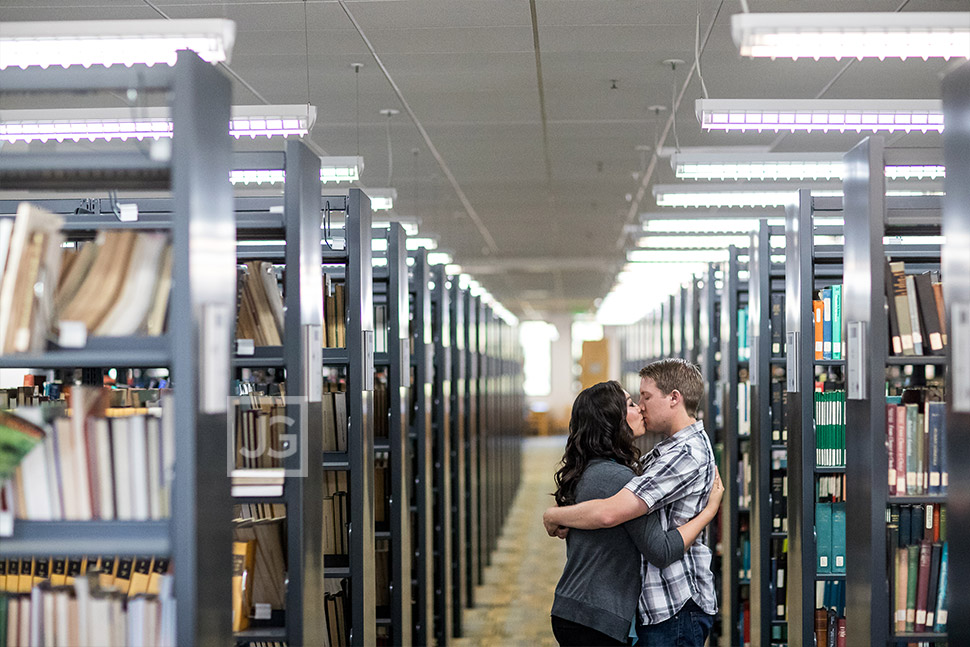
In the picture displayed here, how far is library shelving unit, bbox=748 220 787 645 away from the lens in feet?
16.5

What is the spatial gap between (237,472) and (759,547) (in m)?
2.93

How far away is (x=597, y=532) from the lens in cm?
294

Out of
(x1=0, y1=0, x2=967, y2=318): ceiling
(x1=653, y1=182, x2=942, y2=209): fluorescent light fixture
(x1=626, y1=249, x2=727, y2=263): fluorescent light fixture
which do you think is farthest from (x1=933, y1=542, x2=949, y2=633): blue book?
(x1=626, y1=249, x2=727, y2=263): fluorescent light fixture

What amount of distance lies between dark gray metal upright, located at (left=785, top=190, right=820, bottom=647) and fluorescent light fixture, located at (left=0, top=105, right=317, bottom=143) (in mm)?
2318

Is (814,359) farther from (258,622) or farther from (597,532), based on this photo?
(258,622)

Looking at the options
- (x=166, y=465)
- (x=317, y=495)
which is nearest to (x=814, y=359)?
(x=317, y=495)

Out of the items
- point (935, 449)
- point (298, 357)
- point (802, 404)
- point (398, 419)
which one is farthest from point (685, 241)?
point (298, 357)

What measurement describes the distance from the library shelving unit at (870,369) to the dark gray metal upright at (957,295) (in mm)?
106

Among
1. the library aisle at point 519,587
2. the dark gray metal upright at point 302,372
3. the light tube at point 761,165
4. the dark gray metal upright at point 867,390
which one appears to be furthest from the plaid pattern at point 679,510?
the light tube at point 761,165

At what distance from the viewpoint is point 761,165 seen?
5.63 meters

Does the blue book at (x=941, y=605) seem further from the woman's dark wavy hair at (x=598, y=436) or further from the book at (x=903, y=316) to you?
the woman's dark wavy hair at (x=598, y=436)

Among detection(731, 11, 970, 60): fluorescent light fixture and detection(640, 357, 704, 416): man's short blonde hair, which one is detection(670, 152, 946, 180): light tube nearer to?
detection(731, 11, 970, 60): fluorescent light fixture

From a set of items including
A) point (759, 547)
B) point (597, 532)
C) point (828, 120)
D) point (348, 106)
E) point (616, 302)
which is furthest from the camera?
point (616, 302)

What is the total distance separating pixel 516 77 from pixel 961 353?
4670 mm
